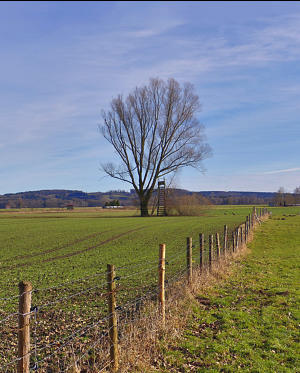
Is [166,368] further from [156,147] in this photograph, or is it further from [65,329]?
[156,147]

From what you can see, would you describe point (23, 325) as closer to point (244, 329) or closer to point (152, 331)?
point (152, 331)

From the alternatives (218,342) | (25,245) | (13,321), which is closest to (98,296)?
(13,321)

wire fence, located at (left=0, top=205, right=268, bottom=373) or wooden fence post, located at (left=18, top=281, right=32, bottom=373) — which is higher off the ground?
wooden fence post, located at (left=18, top=281, right=32, bottom=373)

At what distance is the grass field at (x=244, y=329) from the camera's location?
5793 mm

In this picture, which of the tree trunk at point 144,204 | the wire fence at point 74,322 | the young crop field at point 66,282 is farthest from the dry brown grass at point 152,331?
the tree trunk at point 144,204

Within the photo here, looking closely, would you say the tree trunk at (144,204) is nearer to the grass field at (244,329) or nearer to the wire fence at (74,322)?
the wire fence at (74,322)

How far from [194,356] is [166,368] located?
650 millimetres

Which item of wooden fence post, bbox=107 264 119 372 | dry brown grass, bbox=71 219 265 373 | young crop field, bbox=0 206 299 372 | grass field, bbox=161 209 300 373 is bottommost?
young crop field, bbox=0 206 299 372

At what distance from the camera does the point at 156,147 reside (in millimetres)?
61656

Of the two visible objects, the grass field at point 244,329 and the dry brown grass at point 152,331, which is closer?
the dry brown grass at point 152,331

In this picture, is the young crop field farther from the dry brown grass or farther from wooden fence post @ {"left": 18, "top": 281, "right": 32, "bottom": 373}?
the dry brown grass

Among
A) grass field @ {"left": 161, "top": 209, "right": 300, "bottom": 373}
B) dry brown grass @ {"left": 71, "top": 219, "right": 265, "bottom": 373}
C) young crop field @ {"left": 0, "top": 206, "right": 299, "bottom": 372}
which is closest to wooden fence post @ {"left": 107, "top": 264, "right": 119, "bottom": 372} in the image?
dry brown grass @ {"left": 71, "top": 219, "right": 265, "bottom": 373}

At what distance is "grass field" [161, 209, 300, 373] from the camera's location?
228 inches

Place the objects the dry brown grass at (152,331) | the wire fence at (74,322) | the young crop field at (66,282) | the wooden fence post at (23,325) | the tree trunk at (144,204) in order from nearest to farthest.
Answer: the wooden fence post at (23,325)
the wire fence at (74,322)
the dry brown grass at (152,331)
the young crop field at (66,282)
the tree trunk at (144,204)
